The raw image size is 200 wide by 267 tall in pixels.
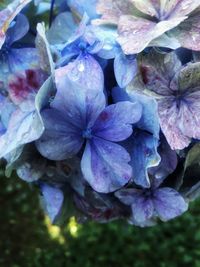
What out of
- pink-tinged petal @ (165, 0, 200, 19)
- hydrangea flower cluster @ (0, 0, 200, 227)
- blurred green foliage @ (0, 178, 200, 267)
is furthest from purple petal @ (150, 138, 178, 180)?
blurred green foliage @ (0, 178, 200, 267)

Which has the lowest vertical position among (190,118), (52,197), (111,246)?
(111,246)

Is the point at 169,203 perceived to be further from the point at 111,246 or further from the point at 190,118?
the point at 111,246

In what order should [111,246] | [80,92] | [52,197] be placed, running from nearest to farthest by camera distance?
[80,92], [52,197], [111,246]

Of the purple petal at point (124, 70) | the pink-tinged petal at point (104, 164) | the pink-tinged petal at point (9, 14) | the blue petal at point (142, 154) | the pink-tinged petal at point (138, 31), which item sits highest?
the pink-tinged petal at point (9, 14)

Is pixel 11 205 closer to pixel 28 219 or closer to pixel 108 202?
pixel 28 219

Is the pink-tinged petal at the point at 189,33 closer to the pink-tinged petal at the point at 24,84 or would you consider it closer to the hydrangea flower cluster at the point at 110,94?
the hydrangea flower cluster at the point at 110,94

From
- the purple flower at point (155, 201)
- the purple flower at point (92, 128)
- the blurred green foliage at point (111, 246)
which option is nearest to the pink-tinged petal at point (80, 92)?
the purple flower at point (92, 128)

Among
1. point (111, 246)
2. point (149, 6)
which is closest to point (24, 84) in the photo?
point (149, 6)
